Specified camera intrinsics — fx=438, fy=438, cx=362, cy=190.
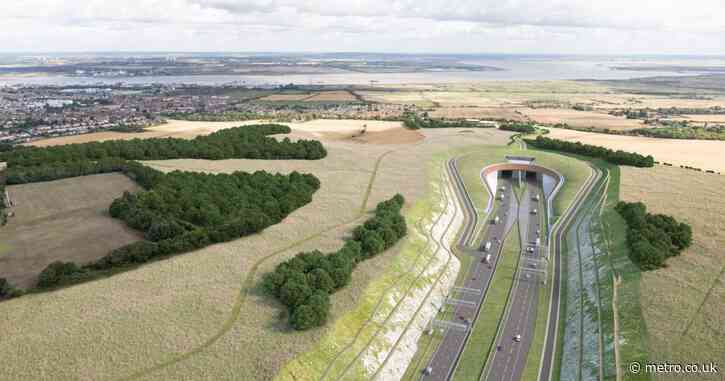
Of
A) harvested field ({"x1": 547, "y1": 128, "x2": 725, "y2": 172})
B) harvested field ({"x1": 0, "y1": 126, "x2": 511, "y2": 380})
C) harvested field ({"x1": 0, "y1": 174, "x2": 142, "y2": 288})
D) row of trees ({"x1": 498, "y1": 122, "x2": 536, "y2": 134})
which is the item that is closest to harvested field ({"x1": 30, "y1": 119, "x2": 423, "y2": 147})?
row of trees ({"x1": 498, "y1": 122, "x2": 536, "y2": 134})

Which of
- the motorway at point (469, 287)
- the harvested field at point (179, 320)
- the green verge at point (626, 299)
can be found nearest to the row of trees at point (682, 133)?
the motorway at point (469, 287)

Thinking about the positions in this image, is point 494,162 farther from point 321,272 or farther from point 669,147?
point 321,272

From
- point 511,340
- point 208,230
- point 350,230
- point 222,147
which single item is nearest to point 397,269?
point 350,230

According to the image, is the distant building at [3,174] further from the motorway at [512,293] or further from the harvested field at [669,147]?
the harvested field at [669,147]

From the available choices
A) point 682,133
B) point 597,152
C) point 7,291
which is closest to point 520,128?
point 597,152

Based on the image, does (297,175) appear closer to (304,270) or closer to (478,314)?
(304,270)

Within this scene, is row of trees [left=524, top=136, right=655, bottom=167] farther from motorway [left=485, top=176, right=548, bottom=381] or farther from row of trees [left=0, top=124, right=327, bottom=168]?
row of trees [left=0, top=124, right=327, bottom=168]
